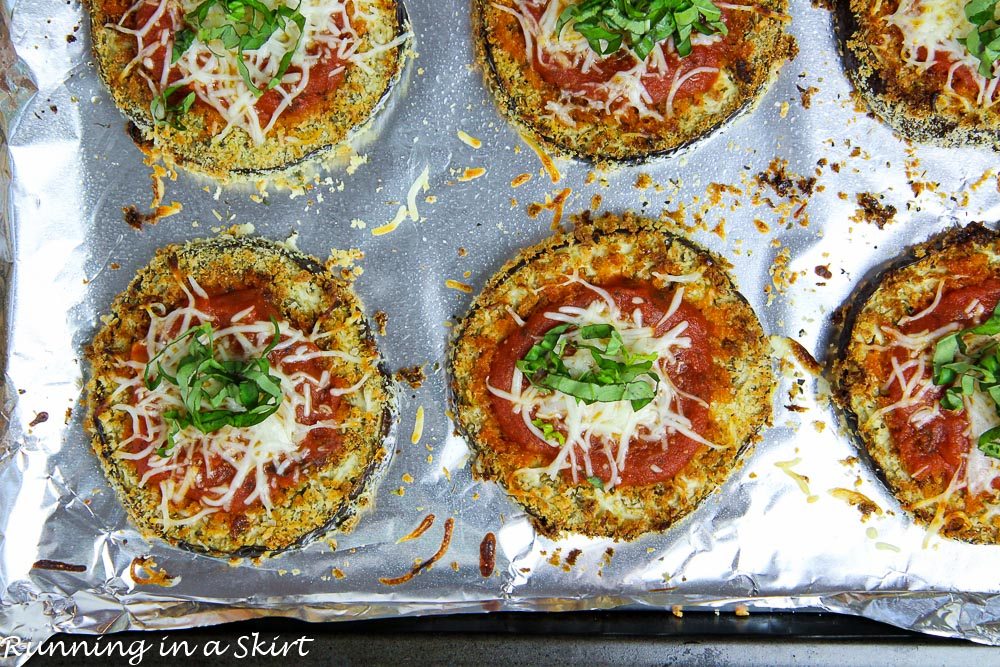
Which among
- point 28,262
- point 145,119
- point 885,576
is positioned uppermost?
point 145,119

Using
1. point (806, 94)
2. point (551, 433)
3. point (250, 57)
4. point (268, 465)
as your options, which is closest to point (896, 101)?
point (806, 94)

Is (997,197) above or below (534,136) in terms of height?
below

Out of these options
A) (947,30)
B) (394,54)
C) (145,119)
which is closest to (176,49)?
(145,119)

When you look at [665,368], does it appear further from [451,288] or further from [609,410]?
[451,288]

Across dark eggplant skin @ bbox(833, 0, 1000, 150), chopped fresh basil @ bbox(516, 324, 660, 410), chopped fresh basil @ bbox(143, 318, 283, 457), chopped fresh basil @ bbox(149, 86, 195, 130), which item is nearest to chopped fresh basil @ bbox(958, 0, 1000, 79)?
dark eggplant skin @ bbox(833, 0, 1000, 150)

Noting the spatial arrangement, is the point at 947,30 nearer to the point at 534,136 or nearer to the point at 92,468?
the point at 534,136

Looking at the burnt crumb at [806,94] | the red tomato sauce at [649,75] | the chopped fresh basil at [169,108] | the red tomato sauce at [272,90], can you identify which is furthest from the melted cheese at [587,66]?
the chopped fresh basil at [169,108]

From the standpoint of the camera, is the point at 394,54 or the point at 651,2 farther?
the point at 394,54
